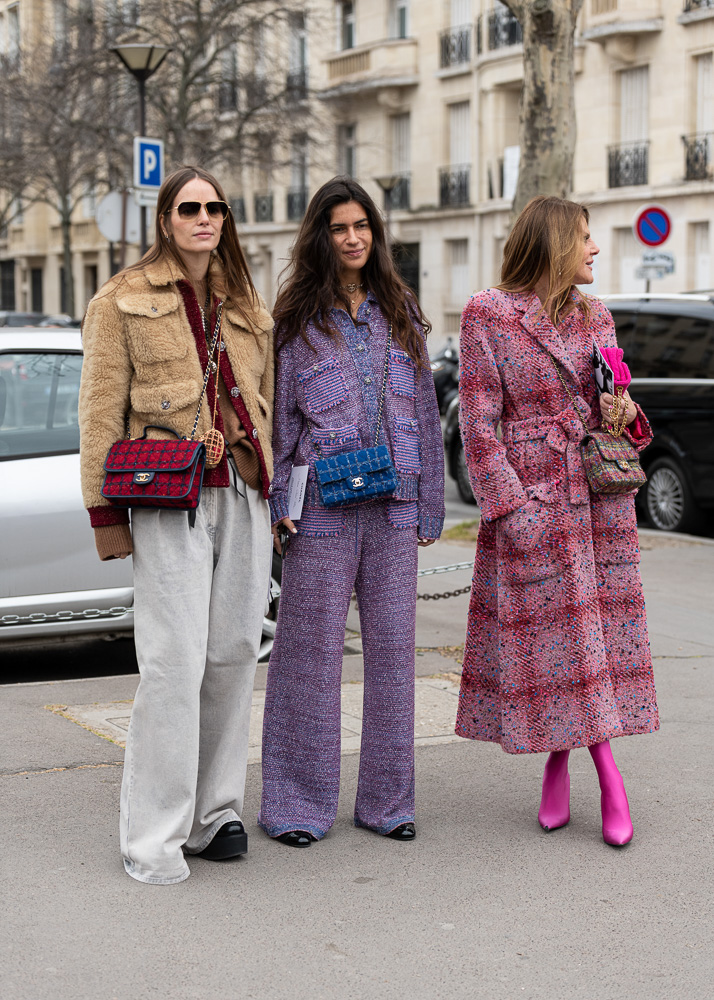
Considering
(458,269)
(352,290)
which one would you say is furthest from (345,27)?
(352,290)

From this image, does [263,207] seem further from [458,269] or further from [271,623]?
[271,623]

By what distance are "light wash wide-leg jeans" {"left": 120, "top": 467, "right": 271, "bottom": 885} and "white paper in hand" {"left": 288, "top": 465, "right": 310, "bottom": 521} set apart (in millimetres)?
160

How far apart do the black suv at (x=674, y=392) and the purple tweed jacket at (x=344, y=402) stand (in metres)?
7.78

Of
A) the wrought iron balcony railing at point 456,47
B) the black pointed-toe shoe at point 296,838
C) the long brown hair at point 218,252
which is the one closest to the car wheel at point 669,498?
the black pointed-toe shoe at point 296,838

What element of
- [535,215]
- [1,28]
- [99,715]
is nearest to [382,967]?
[535,215]

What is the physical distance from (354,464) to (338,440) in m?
0.10

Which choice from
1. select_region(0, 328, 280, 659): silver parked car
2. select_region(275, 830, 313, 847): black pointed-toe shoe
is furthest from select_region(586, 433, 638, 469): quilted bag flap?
select_region(0, 328, 280, 659): silver parked car

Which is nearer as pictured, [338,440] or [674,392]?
[338,440]

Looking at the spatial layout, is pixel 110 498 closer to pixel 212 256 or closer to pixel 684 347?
pixel 212 256

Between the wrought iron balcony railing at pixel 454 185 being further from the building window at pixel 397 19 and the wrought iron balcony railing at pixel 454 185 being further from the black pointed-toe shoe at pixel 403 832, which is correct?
the black pointed-toe shoe at pixel 403 832

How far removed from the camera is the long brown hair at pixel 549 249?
4.53 meters

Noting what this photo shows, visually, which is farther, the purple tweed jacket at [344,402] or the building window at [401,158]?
the building window at [401,158]

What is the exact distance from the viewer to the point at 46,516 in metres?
6.60

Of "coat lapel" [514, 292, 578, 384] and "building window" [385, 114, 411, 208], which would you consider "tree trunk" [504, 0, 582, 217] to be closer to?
"coat lapel" [514, 292, 578, 384]
